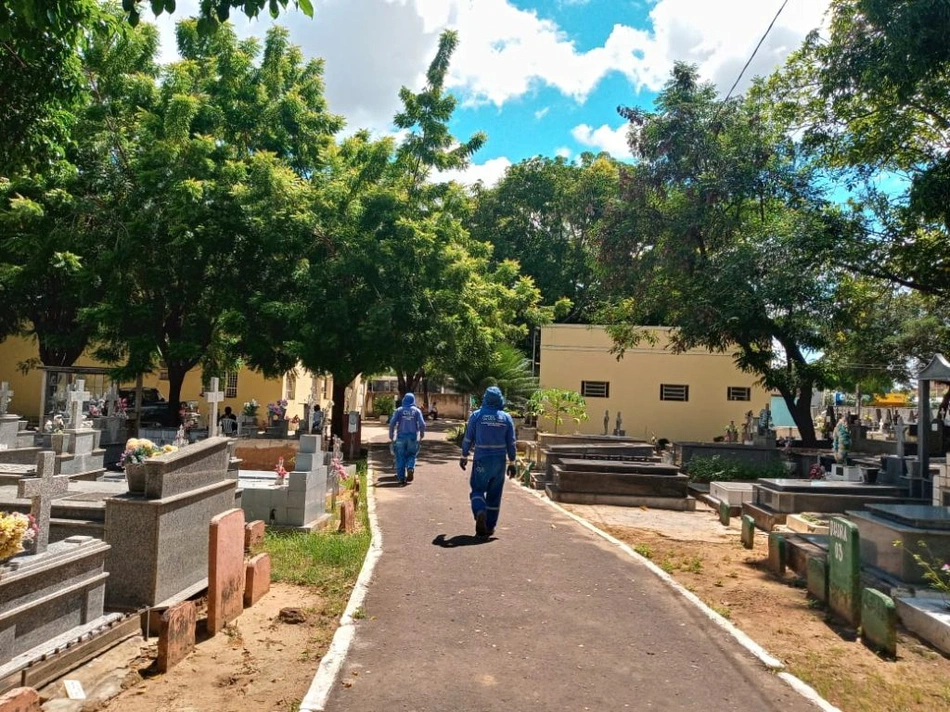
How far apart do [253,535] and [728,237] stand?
17.0 meters

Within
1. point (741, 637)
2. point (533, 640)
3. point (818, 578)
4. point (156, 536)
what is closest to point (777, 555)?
point (818, 578)

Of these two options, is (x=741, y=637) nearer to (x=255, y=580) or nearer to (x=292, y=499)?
(x=255, y=580)

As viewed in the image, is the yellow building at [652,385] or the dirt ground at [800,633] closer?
the dirt ground at [800,633]

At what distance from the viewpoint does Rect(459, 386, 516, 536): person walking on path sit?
8.50 m

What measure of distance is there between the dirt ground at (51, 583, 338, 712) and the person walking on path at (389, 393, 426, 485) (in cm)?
737

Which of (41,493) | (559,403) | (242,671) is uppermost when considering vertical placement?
(559,403)

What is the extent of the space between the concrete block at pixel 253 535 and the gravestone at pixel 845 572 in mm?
5641

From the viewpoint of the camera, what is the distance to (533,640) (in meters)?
5.23

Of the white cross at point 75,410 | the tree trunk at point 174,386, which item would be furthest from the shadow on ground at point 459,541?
the tree trunk at point 174,386

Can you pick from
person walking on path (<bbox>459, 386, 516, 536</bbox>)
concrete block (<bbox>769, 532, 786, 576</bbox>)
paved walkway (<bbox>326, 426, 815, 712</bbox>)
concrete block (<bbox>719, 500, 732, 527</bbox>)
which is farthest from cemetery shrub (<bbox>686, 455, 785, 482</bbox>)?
person walking on path (<bbox>459, 386, 516, 536</bbox>)

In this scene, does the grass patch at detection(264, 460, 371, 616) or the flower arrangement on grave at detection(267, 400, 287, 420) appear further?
the flower arrangement on grave at detection(267, 400, 287, 420)

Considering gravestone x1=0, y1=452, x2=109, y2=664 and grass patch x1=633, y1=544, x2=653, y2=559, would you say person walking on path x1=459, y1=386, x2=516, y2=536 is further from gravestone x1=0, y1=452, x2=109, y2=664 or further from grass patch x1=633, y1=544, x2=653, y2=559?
gravestone x1=0, y1=452, x2=109, y2=664

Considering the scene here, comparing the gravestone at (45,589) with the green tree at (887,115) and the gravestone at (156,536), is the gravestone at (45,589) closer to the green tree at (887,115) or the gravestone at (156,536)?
the gravestone at (156,536)

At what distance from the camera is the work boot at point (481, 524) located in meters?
8.53
